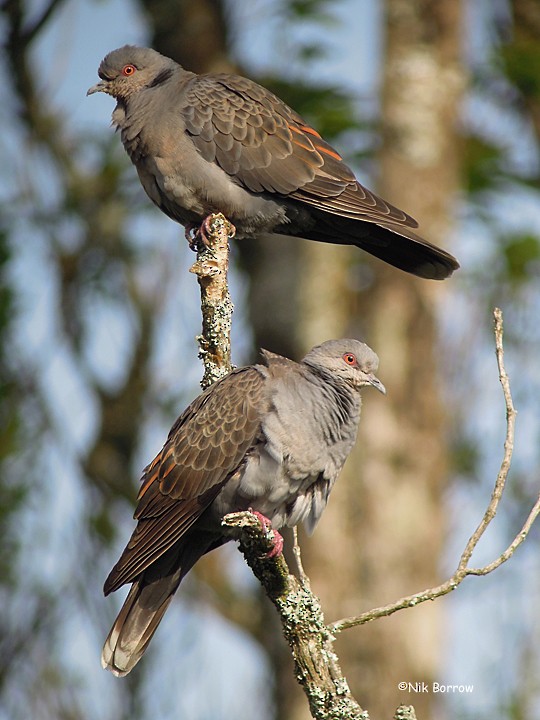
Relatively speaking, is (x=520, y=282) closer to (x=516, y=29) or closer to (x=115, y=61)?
(x=516, y=29)

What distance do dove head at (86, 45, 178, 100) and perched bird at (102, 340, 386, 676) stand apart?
174 centimetres

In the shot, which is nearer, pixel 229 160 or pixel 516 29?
pixel 229 160

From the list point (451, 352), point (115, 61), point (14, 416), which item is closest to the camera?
point (115, 61)

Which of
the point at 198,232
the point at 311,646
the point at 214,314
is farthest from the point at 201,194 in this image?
the point at 311,646

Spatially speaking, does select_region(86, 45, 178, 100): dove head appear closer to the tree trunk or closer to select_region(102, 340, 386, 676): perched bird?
select_region(102, 340, 386, 676): perched bird

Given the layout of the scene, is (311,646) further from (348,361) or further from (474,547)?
(348,361)

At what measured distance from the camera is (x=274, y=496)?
3771 millimetres

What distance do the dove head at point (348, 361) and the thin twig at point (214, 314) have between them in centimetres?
37

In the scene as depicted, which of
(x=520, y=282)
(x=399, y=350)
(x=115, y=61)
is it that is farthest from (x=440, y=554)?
(x=115, y=61)

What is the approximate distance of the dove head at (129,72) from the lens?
5.01 m

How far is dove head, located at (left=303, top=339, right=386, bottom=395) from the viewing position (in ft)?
13.5

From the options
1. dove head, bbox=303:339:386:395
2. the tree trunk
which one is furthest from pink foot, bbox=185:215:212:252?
the tree trunk

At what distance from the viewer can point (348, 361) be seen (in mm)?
4145

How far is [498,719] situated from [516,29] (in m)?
6.51
